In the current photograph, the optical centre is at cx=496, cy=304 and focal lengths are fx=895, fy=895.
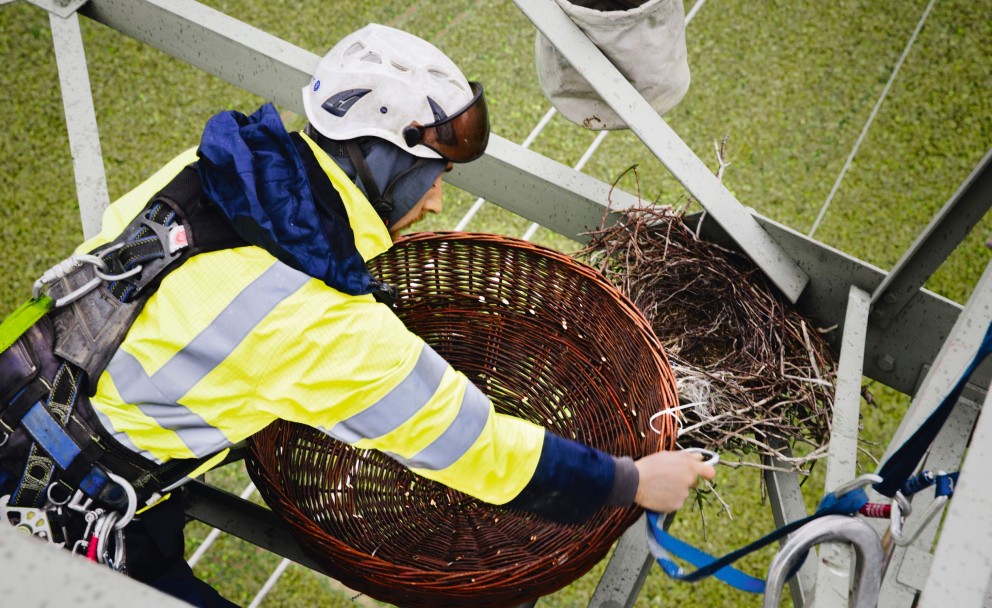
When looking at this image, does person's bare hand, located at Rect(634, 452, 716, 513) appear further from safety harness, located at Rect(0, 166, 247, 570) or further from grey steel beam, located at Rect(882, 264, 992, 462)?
safety harness, located at Rect(0, 166, 247, 570)

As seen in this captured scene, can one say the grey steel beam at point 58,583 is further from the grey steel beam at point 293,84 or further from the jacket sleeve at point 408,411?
the grey steel beam at point 293,84

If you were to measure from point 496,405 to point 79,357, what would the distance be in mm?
1408

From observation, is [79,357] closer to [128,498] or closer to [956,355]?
[128,498]

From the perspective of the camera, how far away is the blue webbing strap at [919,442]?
132 cm

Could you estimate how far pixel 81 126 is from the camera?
95.2 inches

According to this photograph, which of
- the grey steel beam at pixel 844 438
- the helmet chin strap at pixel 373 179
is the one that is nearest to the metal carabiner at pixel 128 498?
the helmet chin strap at pixel 373 179

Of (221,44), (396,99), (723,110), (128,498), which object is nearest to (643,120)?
(396,99)

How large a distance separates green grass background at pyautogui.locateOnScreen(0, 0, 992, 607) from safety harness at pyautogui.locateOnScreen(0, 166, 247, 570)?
228 centimetres

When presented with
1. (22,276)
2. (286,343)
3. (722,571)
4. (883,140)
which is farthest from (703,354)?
(22,276)

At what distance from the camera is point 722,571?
5.25 feet

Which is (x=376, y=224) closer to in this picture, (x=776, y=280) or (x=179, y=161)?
(x=179, y=161)

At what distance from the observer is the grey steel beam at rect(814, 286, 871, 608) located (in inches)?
56.6

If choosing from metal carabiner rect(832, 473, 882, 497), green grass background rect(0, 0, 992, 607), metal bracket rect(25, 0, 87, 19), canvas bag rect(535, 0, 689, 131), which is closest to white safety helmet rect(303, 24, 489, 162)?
canvas bag rect(535, 0, 689, 131)

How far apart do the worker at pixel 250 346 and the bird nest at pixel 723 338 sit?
22.5 inches
